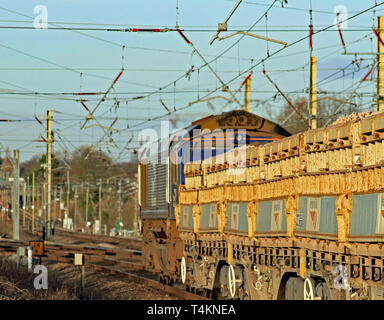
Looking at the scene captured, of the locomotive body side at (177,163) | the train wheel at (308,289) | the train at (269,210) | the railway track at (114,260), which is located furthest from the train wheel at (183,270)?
the train wheel at (308,289)

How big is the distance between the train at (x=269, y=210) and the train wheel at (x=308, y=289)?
0.02 m

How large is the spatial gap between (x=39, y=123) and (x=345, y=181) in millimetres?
39001

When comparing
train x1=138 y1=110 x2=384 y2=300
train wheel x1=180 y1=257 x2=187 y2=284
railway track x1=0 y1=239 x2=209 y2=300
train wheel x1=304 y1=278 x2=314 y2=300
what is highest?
train x1=138 y1=110 x2=384 y2=300

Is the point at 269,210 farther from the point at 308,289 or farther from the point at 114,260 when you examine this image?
the point at 114,260

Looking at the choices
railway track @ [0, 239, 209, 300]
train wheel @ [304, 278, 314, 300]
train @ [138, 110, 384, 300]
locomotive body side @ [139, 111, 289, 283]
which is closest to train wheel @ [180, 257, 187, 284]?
train @ [138, 110, 384, 300]

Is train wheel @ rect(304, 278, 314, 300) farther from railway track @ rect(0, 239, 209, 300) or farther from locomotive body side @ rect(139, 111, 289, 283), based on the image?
railway track @ rect(0, 239, 209, 300)

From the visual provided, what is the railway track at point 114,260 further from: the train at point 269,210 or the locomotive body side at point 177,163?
the train at point 269,210

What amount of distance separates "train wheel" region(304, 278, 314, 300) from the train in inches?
0.8

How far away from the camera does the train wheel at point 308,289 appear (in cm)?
1237

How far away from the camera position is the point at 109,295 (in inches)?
923

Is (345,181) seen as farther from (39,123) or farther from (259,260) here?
(39,123)

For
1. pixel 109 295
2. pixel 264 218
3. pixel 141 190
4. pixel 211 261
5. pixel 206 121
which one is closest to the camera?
pixel 264 218

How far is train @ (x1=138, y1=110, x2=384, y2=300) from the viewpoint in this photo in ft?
34.7
